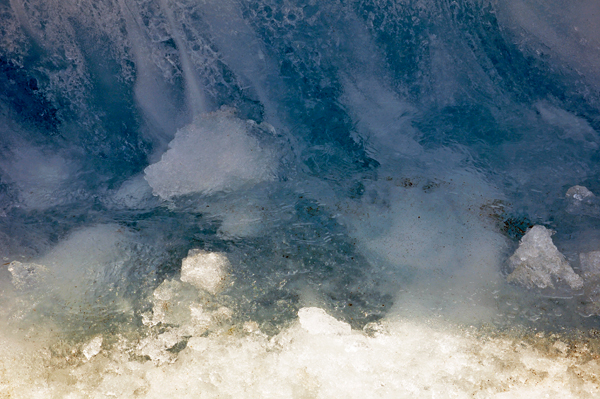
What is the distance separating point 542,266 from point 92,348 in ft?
11.2

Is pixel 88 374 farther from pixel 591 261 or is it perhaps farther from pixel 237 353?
pixel 591 261

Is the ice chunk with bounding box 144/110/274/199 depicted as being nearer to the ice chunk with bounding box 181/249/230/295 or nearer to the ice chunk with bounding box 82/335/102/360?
the ice chunk with bounding box 181/249/230/295

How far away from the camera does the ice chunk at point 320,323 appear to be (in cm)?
286

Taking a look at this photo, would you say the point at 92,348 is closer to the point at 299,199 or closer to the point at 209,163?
the point at 209,163

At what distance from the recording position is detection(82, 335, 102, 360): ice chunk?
285cm

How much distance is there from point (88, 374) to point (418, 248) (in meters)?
2.64

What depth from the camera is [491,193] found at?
306 centimetres

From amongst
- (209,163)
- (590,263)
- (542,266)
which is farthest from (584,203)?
(209,163)

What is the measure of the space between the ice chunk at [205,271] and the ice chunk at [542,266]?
2.21 m

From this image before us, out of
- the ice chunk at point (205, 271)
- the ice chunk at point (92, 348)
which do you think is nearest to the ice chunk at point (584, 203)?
the ice chunk at point (205, 271)

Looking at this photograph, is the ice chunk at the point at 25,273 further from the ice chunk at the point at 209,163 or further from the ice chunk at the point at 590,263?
the ice chunk at the point at 590,263

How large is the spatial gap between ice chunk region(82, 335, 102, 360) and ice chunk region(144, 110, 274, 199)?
1186 mm

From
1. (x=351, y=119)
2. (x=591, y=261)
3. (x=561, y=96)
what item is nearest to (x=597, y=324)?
(x=591, y=261)

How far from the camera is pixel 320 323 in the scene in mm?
2875
